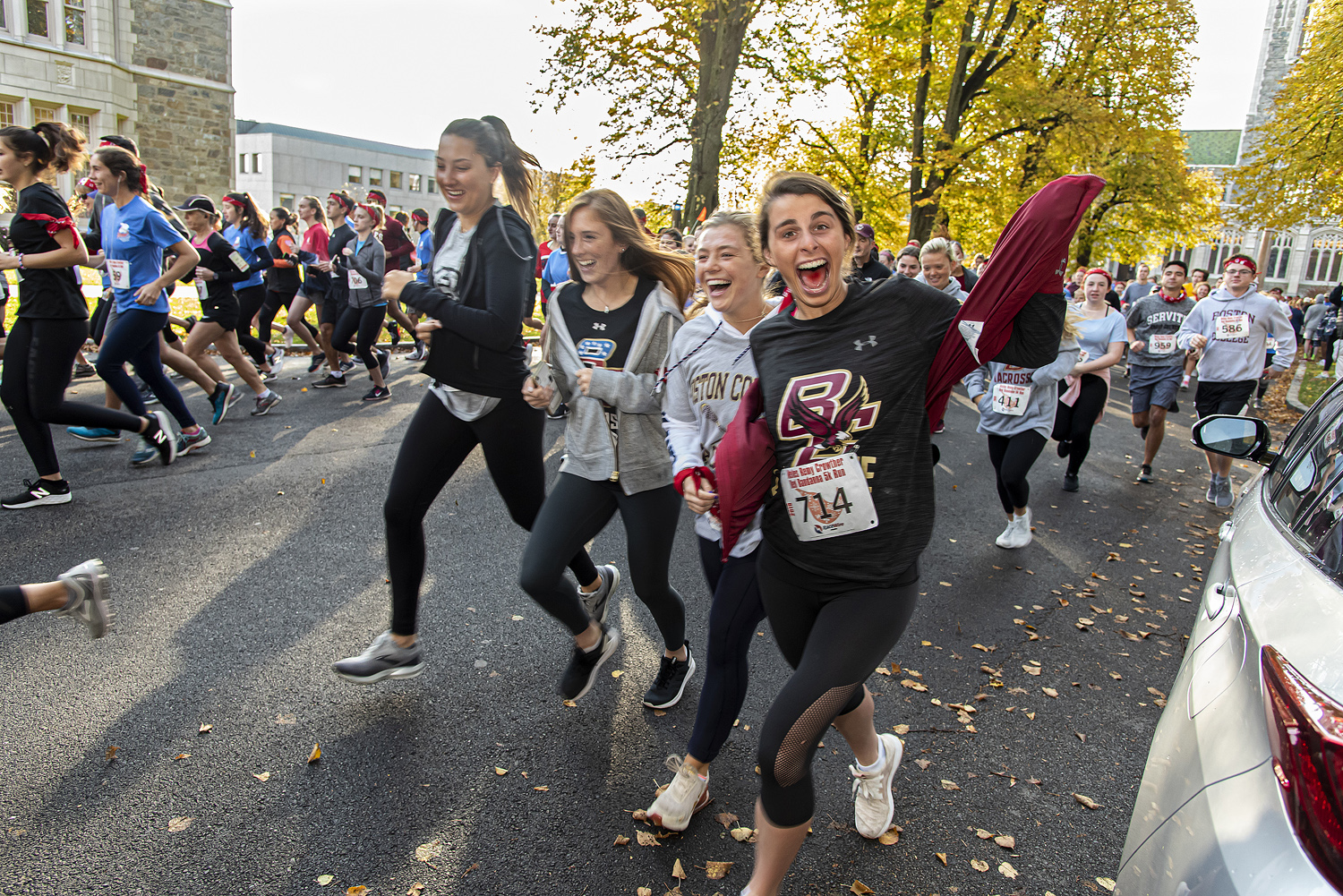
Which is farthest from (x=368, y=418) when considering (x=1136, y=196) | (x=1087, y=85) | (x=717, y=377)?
(x=1136, y=196)

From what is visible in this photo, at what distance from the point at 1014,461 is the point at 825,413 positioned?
4.39 metres

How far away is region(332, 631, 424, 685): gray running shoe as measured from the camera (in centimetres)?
357

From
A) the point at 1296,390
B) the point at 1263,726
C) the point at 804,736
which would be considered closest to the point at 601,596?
the point at 804,736

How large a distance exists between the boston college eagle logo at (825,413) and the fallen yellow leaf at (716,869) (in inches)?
54.6

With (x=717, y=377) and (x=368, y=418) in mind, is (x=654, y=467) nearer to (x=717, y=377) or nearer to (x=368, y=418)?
(x=717, y=377)


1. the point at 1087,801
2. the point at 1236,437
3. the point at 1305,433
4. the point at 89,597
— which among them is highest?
the point at 1305,433

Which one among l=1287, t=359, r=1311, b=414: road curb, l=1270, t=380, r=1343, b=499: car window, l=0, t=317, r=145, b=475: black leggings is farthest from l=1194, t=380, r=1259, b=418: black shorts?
l=0, t=317, r=145, b=475: black leggings

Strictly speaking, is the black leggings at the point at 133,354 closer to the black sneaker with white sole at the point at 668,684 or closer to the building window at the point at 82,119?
the black sneaker with white sole at the point at 668,684

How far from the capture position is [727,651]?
116 inches

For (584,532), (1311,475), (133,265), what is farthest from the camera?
(133,265)

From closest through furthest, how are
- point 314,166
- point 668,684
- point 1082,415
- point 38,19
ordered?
point 668,684 → point 1082,415 → point 38,19 → point 314,166

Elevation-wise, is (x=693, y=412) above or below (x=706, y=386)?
below

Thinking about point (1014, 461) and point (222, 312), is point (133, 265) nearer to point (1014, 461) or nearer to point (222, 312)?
point (222, 312)

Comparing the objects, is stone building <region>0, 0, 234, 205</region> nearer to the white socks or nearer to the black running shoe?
the black running shoe
